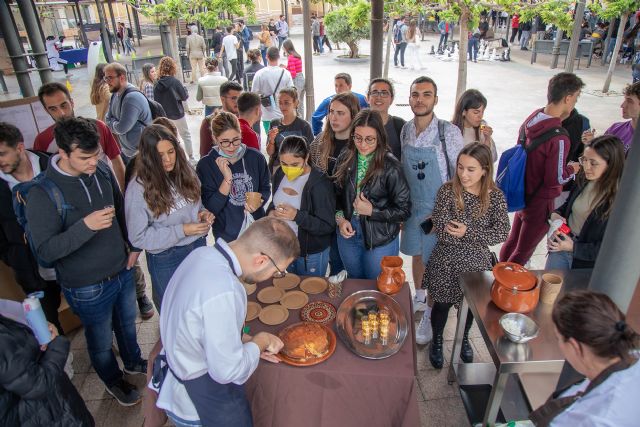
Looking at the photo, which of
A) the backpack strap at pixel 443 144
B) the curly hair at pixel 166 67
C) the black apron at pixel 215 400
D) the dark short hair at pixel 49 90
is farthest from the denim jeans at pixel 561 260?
the curly hair at pixel 166 67

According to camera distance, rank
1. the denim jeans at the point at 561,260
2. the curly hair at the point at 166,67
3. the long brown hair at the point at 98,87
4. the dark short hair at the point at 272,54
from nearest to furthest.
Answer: the denim jeans at the point at 561,260 < the long brown hair at the point at 98,87 < the curly hair at the point at 166,67 < the dark short hair at the point at 272,54

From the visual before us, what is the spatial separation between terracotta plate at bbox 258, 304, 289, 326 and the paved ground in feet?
4.15

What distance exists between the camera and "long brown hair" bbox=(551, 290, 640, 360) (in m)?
1.44

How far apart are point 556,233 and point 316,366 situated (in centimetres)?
195

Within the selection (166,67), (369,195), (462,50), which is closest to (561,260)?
(369,195)

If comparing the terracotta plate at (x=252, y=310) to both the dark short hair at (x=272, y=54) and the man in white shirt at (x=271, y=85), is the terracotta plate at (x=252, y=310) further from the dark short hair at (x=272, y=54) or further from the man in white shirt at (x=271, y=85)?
the dark short hair at (x=272, y=54)

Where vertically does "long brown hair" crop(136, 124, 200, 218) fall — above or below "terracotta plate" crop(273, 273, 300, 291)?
above

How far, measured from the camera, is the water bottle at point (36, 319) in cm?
197

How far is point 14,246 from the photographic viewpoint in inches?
109

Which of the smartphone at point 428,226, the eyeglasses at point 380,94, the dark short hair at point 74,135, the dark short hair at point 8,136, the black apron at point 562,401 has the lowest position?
the smartphone at point 428,226

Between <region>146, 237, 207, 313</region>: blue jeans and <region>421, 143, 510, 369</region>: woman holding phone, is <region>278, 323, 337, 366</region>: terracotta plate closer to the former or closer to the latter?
<region>421, 143, 510, 369</region>: woman holding phone

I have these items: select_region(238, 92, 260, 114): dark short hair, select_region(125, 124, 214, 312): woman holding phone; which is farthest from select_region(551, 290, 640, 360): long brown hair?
select_region(238, 92, 260, 114): dark short hair

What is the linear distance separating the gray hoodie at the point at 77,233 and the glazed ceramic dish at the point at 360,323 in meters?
1.51

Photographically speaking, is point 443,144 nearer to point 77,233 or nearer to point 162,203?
point 162,203
